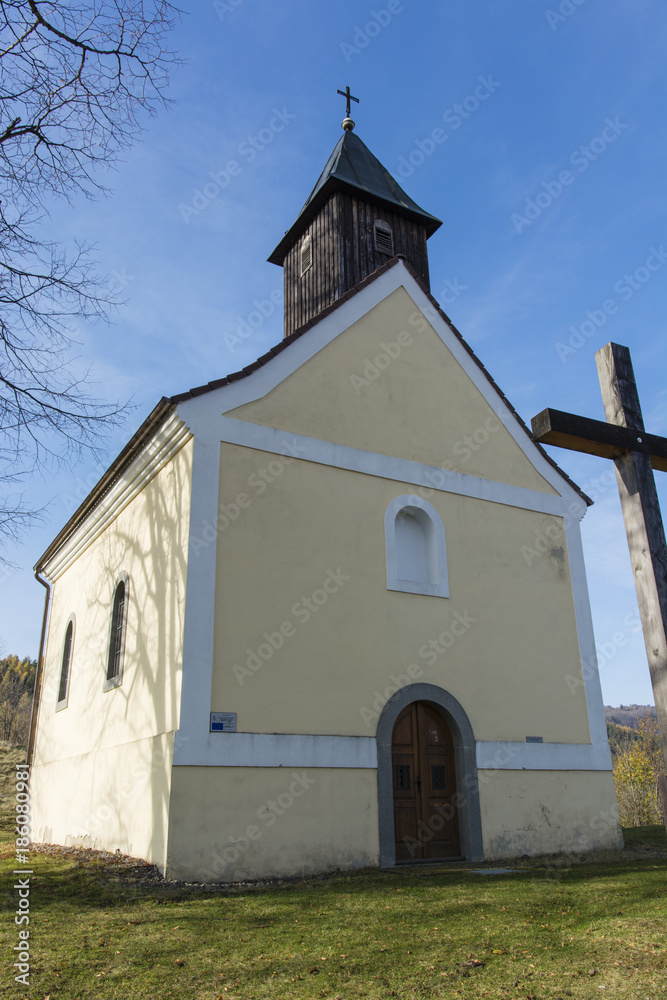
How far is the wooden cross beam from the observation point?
17.2ft

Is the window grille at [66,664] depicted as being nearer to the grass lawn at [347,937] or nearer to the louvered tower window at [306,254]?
the grass lawn at [347,937]

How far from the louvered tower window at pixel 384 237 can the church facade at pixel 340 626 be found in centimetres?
97

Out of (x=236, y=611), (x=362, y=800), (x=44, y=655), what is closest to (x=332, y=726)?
(x=362, y=800)

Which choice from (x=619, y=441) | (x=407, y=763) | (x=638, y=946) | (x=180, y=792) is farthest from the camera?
(x=407, y=763)

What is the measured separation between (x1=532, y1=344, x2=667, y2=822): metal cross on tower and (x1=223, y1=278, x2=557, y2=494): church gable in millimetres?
5925

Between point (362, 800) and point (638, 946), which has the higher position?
point (362, 800)

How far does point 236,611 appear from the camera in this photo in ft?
32.3

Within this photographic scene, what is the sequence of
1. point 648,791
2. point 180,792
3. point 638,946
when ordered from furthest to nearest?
1. point 648,791
2. point 180,792
3. point 638,946

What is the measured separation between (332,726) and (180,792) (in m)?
Answer: 2.23

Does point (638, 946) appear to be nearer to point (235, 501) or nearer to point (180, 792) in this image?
point (180, 792)
